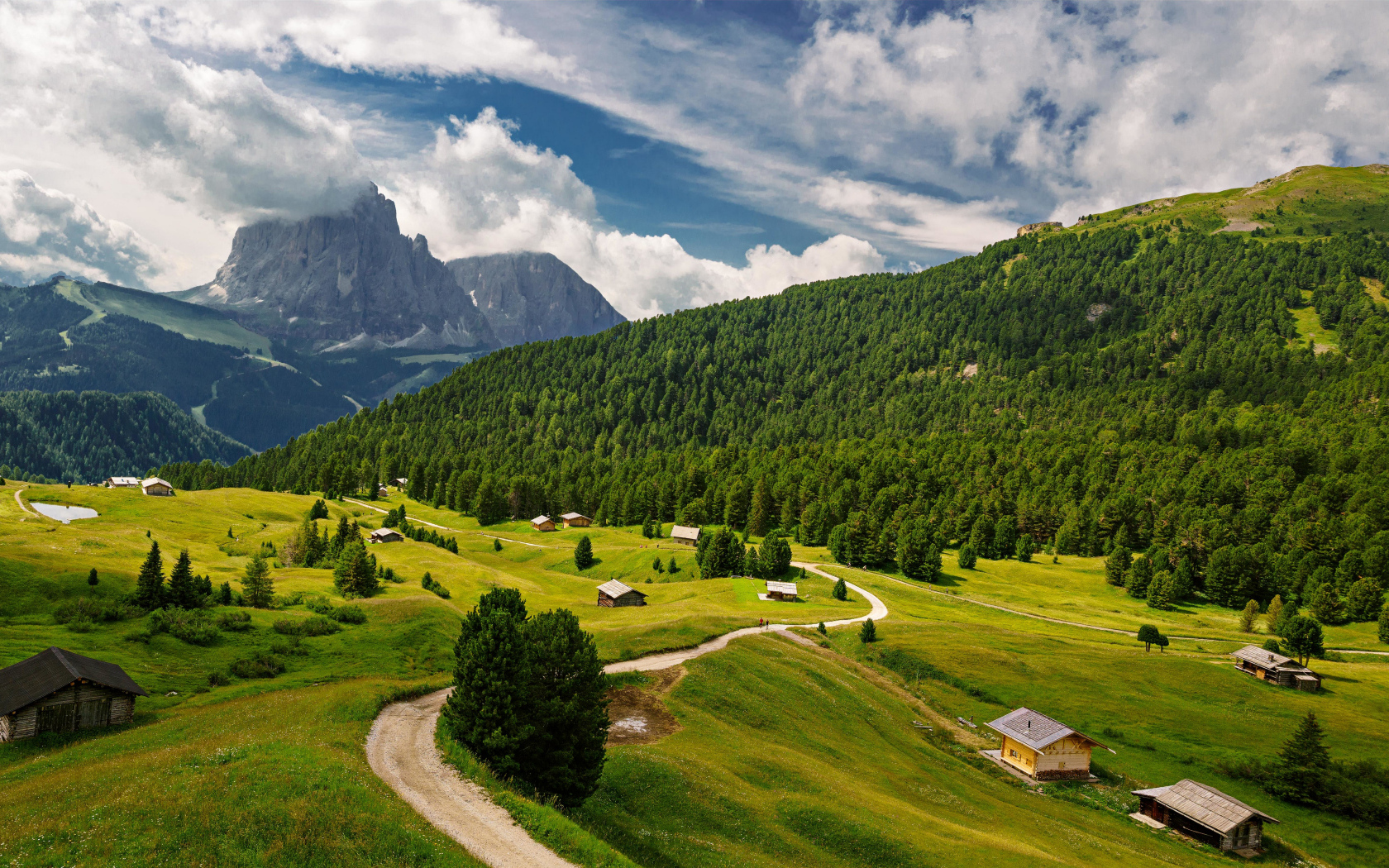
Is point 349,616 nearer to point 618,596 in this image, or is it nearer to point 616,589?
point 618,596

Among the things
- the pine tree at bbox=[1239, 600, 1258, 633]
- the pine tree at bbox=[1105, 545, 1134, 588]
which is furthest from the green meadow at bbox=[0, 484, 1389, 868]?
the pine tree at bbox=[1105, 545, 1134, 588]

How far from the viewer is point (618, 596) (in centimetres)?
10600

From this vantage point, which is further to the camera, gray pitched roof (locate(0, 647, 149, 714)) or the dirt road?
gray pitched roof (locate(0, 647, 149, 714))

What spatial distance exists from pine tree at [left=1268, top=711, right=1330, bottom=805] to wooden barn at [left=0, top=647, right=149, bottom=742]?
3707 inches

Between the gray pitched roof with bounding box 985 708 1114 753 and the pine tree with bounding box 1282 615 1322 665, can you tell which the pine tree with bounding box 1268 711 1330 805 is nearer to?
the gray pitched roof with bounding box 985 708 1114 753

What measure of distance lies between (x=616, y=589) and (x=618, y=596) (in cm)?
196

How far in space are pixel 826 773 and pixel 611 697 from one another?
17.6 metres

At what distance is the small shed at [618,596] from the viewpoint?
10612 cm

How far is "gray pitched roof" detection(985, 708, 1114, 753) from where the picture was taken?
62562mm

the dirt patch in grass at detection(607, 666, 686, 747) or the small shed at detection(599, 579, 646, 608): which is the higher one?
the dirt patch in grass at detection(607, 666, 686, 747)

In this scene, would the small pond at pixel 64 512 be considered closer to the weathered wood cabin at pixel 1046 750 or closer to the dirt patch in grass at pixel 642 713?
the dirt patch in grass at pixel 642 713

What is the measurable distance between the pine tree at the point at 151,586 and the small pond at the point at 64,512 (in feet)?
255

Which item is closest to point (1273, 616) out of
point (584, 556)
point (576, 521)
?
point (584, 556)

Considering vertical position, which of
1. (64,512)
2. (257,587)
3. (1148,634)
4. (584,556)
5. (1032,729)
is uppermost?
(1148,634)
